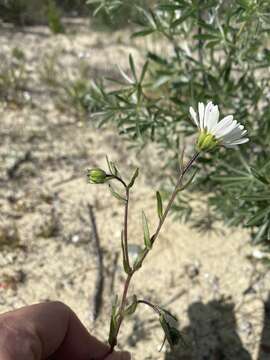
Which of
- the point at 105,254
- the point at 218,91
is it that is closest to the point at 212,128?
the point at 218,91

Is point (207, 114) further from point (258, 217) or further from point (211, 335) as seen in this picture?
point (211, 335)

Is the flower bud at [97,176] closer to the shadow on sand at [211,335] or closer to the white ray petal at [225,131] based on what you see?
the white ray petal at [225,131]

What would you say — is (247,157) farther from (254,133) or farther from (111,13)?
(111,13)

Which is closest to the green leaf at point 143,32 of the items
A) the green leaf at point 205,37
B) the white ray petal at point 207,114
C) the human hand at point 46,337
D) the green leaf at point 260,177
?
the green leaf at point 205,37

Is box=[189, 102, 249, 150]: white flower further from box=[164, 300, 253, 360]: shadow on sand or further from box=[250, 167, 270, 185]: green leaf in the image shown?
box=[164, 300, 253, 360]: shadow on sand

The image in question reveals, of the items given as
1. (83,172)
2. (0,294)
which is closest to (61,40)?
(83,172)
